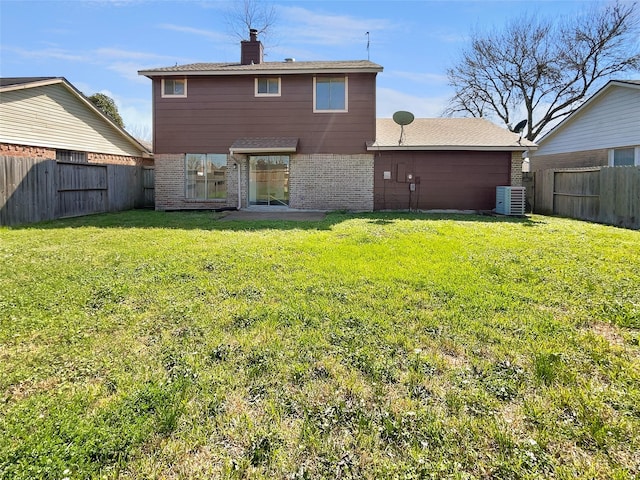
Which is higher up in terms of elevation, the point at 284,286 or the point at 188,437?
the point at 284,286

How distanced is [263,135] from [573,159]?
13.7 m

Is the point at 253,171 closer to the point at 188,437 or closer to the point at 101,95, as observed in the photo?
the point at 188,437

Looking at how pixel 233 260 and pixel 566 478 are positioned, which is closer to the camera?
pixel 566 478

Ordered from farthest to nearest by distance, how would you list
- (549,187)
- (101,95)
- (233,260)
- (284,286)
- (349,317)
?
1. (101,95)
2. (549,187)
3. (233,260)
4. (284,286)
5. (349,317)

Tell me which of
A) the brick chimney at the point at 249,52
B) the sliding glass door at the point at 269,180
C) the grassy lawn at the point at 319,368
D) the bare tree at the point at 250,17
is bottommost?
the grassy lawn at the point at 319,368

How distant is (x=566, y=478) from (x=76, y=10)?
15645 mm

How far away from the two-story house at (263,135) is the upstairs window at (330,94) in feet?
0.11

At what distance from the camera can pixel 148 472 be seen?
197cm

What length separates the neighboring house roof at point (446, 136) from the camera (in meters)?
14.0

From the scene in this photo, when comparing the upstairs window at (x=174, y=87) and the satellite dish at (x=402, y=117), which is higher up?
the upstairs window at (x=174, y=87)

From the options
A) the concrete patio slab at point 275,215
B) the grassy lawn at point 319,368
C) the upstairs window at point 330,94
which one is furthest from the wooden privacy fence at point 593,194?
the concrete patio slab at point 275,215

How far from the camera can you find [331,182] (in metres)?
14.7

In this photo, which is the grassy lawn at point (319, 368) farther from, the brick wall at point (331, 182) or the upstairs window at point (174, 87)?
the upstairs window at point (174, 87)

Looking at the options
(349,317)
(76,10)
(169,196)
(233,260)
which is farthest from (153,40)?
(349,317)
